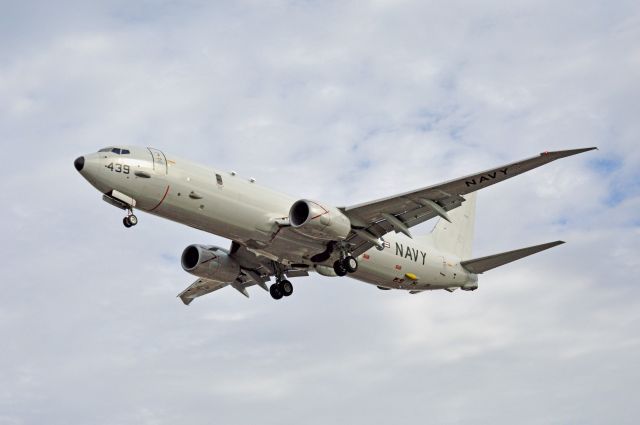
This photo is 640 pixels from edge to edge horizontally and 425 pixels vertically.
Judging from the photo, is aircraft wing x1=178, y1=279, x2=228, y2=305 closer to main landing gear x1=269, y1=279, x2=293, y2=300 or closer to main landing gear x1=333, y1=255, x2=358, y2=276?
main landing gear x1=269, y1=279, x2=293, y2=300

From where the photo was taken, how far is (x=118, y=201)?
124 feet

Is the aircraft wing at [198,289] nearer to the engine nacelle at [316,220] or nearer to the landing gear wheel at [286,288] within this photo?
the landing gear wheel at [286,288]

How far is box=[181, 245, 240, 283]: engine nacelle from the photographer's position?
151 ft

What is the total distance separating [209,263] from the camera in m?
46.1

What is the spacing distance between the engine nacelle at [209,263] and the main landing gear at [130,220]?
27.3ft

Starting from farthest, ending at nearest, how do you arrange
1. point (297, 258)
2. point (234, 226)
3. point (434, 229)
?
point (434, 229), point (297, 258), point (234, 226)

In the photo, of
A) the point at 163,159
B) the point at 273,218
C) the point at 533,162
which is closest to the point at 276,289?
the point at 273,218

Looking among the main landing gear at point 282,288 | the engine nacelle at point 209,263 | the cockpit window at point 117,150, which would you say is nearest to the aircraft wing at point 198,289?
the engine nacelle at point 209,263

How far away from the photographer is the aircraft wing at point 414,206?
125 feet

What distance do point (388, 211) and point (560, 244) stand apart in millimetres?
7332

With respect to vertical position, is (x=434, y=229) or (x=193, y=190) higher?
(x=434, y=229)

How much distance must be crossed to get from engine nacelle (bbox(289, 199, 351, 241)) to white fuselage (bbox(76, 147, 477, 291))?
103 centimetres

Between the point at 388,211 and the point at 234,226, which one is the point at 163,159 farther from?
the point at 388,211

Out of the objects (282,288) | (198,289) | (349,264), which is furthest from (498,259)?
(198,289)
